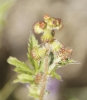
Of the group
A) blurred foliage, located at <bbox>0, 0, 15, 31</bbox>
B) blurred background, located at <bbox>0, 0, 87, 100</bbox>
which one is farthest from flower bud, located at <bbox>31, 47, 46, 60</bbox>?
blurred foliage, located at <bbox>0, 0, 15, 31</bbox>

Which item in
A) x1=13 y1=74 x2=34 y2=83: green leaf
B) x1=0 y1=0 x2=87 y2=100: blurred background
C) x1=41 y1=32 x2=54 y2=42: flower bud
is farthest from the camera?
x1=0 y1=0 x2=87 y2=100: blurred background

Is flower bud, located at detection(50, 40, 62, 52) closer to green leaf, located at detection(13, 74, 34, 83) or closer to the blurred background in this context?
green leaf, located at detection(13, 74, 34, 83)

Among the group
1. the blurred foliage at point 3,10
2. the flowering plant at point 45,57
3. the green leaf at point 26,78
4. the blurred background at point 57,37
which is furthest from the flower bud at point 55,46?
the blurred foliage at point 3,10

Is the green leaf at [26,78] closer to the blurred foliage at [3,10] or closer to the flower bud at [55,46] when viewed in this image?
the flower bud at [55,46]

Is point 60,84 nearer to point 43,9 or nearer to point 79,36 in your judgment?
point 79,36

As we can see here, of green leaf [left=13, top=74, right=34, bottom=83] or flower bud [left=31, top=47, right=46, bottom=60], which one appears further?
green leaf [left=13, top=74, right=34, bottom=83]
